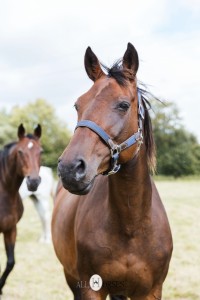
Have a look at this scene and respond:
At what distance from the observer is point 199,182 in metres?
28.8

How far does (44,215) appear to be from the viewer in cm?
1027

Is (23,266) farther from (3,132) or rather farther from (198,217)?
(3,132)

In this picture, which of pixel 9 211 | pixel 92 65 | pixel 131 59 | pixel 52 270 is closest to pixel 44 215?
pixel 52 270

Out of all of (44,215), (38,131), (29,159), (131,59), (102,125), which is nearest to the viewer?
(102,125)

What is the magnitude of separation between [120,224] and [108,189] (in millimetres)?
263

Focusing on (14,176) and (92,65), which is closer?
(92,65)

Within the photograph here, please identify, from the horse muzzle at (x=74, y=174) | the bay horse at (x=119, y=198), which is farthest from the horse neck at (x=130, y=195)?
the horse muzzle at (x=74, y=174)

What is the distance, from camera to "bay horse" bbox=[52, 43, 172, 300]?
240cm

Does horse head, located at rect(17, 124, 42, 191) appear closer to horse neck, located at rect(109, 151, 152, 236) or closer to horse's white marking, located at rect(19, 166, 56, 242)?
horse neck, located at rect(109, 151, 152, 236)

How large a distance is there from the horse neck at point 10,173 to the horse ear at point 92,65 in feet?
12.9

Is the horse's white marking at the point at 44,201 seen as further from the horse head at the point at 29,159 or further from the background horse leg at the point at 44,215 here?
the horse head at the point at 29,159

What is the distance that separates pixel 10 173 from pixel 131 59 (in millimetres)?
4220

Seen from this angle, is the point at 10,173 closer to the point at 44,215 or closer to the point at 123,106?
the point at 44,215

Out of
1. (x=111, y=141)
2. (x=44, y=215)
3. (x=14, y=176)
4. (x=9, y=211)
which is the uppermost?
(x=111, y=141)
